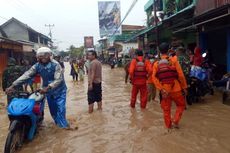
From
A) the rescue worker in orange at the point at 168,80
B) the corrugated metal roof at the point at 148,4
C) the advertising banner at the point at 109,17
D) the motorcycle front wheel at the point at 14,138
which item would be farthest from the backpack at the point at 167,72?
the advertising banner at the point at 109,17

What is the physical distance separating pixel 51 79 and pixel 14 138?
1548 mm

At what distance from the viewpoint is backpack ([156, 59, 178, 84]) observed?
21.0 feet

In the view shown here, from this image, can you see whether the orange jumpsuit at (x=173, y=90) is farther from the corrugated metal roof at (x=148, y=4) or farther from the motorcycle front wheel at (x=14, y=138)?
the corrugated metal roof at (x=148, y=4)

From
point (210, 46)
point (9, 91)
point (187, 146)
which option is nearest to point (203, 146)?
point (187, 146)

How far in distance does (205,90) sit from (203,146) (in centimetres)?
420

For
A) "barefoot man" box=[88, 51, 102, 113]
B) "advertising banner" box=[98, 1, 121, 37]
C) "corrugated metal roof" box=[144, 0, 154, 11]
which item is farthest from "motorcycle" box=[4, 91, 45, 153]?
"advertising banner" box=[98, 1, 121, 37]

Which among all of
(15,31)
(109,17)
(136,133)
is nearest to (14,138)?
(136,133)

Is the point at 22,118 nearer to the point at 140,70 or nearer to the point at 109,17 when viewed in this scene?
the point at 140,70

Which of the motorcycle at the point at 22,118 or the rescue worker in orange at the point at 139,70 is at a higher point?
the rescue worker in orange at the point at 139,70

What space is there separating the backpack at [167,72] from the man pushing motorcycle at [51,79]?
1.85m

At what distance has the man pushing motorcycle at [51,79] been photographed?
6.49 m

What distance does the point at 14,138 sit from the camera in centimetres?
554

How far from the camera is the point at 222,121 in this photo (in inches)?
→ 293

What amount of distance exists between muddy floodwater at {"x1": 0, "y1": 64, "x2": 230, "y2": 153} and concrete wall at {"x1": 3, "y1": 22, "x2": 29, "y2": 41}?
35.2m
